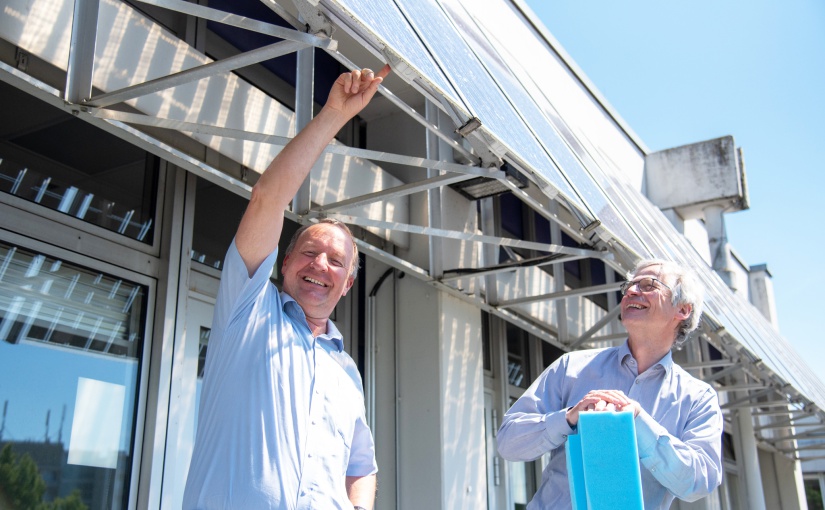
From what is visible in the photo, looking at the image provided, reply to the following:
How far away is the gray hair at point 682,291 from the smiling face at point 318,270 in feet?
3.60

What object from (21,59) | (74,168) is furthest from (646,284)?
(74,168)

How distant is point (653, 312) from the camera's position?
272 centimetres

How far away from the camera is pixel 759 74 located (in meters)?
12.3

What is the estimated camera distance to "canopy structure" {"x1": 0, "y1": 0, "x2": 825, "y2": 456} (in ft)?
10.4

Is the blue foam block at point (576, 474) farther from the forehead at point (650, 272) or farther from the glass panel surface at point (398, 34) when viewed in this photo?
the glass panel surface at point (398, 34)

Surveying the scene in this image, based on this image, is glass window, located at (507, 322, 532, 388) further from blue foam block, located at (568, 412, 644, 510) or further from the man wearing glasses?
blue foam block, located at (568, 412, 644, 510)

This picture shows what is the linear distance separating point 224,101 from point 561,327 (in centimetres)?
426

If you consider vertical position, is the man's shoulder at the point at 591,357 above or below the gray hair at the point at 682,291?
below

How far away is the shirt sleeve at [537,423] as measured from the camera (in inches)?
89.5

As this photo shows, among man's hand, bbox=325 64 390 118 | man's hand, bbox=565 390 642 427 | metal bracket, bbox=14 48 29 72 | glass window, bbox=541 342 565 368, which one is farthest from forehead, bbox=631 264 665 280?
glass window, bbox=541 342 565 368

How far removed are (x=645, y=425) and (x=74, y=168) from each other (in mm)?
3265

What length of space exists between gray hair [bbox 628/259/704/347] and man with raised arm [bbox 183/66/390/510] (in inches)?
44.3

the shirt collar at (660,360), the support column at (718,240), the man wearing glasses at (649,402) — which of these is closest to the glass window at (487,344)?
the man wearing glasses at (649,402)

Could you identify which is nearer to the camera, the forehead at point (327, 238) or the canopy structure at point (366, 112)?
the forehead at point (327, 238)
